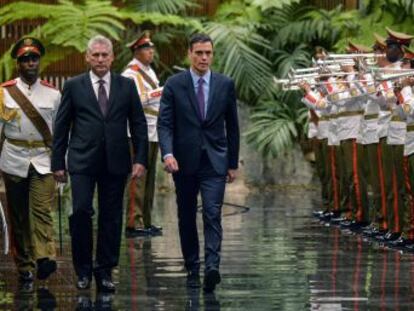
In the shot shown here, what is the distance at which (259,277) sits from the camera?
14648mm

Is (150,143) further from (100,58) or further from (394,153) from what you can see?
(100,58)

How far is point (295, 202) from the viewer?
1001 inches

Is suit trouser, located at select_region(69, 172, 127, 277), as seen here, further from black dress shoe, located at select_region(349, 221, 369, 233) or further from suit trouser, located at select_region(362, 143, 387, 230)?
black dress shoe, located at select_region(349, 221, 369, 233)

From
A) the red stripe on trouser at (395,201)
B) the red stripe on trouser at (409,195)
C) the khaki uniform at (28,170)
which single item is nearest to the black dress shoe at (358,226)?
the red stripe on trouser at (395,201)

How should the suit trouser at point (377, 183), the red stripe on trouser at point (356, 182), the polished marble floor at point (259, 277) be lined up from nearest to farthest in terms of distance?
the polished marble floor at point (259, 277)
the suit trouser at point (377, 183)
the red stripe on trouser at point (356, 182)

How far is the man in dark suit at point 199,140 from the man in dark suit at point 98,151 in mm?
380

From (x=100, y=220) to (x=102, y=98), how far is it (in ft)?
3.21

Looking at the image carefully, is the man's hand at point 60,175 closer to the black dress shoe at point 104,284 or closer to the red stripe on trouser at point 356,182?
the black dress shoe at point 104,284

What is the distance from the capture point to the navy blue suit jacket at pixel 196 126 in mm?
14203

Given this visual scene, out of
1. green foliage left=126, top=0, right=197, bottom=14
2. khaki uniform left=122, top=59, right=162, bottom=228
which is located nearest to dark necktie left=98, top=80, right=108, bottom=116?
khaki uniform left=122, top=59, right=162, bottom=228

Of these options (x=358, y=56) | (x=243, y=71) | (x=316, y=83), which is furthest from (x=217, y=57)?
(x=358, y=56)

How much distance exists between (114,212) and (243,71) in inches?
603

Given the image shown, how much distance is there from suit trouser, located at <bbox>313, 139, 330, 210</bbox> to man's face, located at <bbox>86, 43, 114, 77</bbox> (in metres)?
8.71

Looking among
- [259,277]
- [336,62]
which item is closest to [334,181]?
[336,62]
